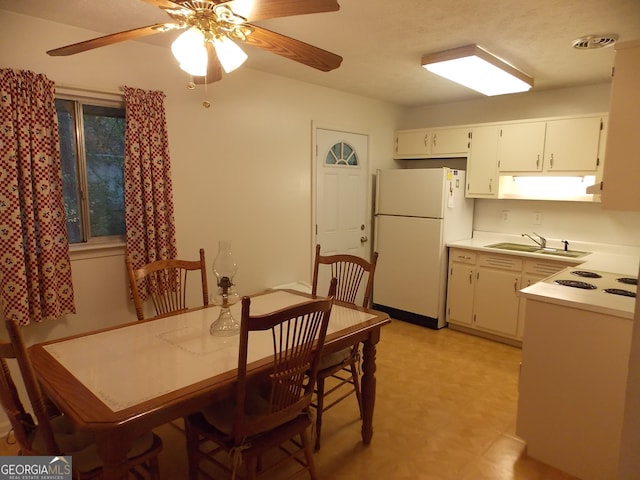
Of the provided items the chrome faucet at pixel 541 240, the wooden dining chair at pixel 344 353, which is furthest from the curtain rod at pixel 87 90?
the chrome faucet at pixel 541 240

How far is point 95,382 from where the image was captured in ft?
4.62

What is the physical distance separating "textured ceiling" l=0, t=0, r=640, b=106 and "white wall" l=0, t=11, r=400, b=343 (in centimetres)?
16

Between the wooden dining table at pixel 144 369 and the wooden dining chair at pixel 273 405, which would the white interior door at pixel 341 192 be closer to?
the wooden dining table at pixel 144 369

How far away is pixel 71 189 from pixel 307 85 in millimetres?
2099

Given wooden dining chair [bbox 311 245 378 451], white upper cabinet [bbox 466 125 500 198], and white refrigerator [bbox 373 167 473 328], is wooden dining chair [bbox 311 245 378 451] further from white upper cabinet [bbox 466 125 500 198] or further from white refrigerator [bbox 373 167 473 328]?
white upper cabinet [bbox 466 125 500 198]

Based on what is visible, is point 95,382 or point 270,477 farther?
point 270,477

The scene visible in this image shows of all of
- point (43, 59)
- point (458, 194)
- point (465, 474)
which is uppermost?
point (43, 59)

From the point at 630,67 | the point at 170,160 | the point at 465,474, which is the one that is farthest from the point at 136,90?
the point at 465,474

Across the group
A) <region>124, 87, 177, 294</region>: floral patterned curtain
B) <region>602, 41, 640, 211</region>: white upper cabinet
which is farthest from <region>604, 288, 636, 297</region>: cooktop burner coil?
<region>124, 87, 177, 294</region>: floral patterned curtain

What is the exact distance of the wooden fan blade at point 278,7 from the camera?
1296mm

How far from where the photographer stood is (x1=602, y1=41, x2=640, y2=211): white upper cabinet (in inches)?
72.0

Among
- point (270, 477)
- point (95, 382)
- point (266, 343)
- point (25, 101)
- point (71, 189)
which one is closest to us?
point (95, 382)

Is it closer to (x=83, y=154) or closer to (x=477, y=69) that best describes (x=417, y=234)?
(x=477, y=69)

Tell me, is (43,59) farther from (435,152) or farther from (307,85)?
(435,152)
